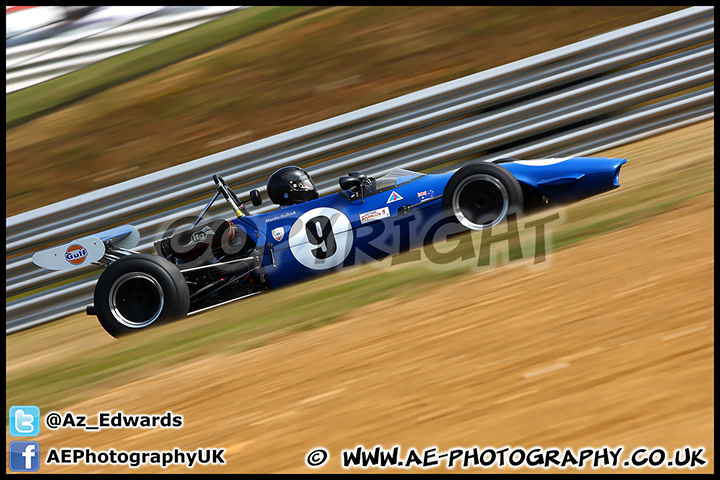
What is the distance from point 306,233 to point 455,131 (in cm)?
245

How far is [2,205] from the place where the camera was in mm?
7945

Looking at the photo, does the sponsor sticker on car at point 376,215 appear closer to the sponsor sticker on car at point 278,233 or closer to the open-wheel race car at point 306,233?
the open-wheel race car at point 306,233

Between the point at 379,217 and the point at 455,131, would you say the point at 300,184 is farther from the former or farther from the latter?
the point at 455,131

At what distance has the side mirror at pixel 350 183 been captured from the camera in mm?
5711

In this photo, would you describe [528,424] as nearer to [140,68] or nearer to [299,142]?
[299,142]

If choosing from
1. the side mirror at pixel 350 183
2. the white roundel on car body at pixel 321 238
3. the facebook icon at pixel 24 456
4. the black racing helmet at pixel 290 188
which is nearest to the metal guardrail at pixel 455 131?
the black racing helmet at pixel 290 188

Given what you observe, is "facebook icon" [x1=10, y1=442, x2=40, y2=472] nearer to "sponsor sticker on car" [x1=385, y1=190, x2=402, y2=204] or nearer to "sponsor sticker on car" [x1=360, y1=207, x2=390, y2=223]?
"sponsor sticker on car" [x1=360, y1=207, x2=390, y2=223]

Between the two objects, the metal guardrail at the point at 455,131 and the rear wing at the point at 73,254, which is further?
the metal guardrail at the point at 455,131

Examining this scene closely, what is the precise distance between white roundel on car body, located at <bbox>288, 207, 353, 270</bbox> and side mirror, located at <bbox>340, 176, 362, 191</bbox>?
0.69 ft

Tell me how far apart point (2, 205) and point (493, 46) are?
19.6ft

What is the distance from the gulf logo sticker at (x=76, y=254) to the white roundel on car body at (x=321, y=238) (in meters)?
1.66

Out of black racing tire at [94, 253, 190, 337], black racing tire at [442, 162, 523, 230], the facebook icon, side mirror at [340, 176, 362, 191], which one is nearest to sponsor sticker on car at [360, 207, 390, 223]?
side mirror at [340, 176, 362, 191]

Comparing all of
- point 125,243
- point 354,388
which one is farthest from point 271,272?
point 354,388

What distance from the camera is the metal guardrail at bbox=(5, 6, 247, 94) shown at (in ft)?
38.6
